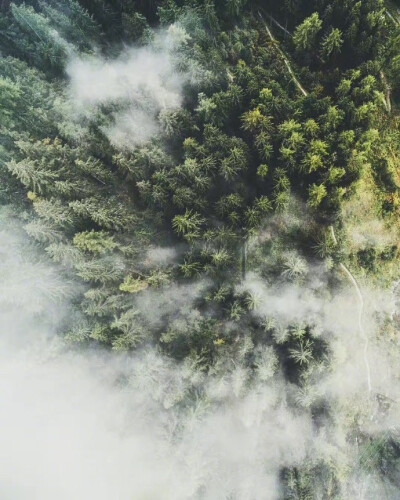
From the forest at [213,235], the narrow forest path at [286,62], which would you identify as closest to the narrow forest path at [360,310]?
the forest at [213,235]

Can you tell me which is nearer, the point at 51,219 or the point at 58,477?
the point at 51,219

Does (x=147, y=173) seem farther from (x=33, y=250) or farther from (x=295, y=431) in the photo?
(x=295, y=431)

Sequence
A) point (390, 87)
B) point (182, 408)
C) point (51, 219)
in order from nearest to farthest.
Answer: point (51, 219), point (182, 408), point (390, 87)

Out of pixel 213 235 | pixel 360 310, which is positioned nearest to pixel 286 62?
pixel 213 235

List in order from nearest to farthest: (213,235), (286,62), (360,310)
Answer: (213,235), (360,310), (286,62)

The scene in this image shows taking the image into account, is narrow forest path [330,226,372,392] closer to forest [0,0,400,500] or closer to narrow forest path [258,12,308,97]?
forest [0,0,400,500]

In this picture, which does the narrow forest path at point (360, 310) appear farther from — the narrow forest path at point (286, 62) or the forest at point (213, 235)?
the narrow forest path at point (286, 62)

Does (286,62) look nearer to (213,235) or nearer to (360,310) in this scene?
(213,235)

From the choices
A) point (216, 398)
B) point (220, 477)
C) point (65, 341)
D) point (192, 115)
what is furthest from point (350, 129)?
point (220, 477)

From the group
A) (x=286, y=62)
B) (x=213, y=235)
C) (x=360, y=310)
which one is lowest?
(x=360, y=310)
